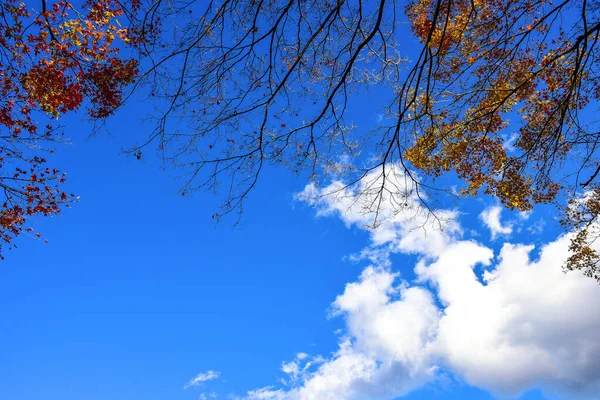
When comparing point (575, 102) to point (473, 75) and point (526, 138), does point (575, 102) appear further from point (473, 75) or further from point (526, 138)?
point (473, 75)

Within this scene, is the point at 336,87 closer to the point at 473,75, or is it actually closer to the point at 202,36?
the point at 202,36

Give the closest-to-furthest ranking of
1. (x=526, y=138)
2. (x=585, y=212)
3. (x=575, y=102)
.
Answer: (x=575, y=102) < (x=526, y=138) < (x=585, y=212)

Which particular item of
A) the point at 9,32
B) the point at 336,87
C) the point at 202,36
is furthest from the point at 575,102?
the point at 9,32

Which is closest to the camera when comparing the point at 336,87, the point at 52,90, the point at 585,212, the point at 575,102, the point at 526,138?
the point at 336,87

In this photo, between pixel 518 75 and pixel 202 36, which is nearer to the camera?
pixel 202 36

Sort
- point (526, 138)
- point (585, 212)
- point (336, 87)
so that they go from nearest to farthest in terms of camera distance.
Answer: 1. point (336, 87)
2. point (526, 138)
3. point (585, 212)

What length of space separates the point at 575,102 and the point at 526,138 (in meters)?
0.80

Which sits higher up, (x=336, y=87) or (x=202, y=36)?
(x=202, y=36)

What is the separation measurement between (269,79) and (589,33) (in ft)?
12.7

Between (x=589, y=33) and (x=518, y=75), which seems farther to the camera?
(x=518, y=75)

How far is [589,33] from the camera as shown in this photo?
5215mm

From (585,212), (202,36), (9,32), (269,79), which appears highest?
(9,32)

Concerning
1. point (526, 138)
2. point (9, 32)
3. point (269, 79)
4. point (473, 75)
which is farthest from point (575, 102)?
point (9, 32)

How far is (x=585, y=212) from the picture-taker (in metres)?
7.77
